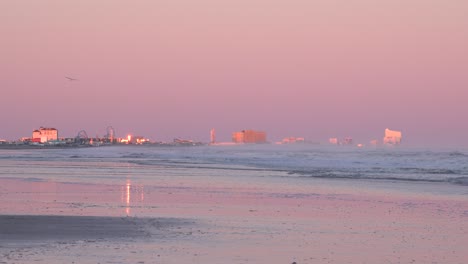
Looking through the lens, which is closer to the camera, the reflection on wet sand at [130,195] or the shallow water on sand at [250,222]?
the shallow water on sand at [250,222]

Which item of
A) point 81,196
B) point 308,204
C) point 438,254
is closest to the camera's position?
point 438,254

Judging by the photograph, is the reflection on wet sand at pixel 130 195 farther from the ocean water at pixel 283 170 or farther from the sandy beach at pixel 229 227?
the ocean water at pixel 283 170

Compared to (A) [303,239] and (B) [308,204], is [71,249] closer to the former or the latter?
(A) [303,239]

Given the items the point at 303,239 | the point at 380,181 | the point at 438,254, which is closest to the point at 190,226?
the point at 303,239

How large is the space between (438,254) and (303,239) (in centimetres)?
268

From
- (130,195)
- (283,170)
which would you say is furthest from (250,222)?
(283,170)

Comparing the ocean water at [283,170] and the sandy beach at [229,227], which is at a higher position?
the ocean water at [283,170]

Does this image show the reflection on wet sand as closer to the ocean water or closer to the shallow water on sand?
the shallow water on sand

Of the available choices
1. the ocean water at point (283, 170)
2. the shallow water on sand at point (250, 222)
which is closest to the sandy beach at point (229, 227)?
the shallow water on sand at point (250, 222)

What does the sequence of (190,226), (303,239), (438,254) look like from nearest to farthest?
(438,254) → (303,239) → (190,226)

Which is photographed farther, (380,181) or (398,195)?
(380,181)

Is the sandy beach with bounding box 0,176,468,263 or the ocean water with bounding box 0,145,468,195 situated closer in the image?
the sandy beach with bounding box 0,176,468,263

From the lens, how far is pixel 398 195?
25.2 meters

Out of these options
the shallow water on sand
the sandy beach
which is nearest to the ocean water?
the shallow water on sand
